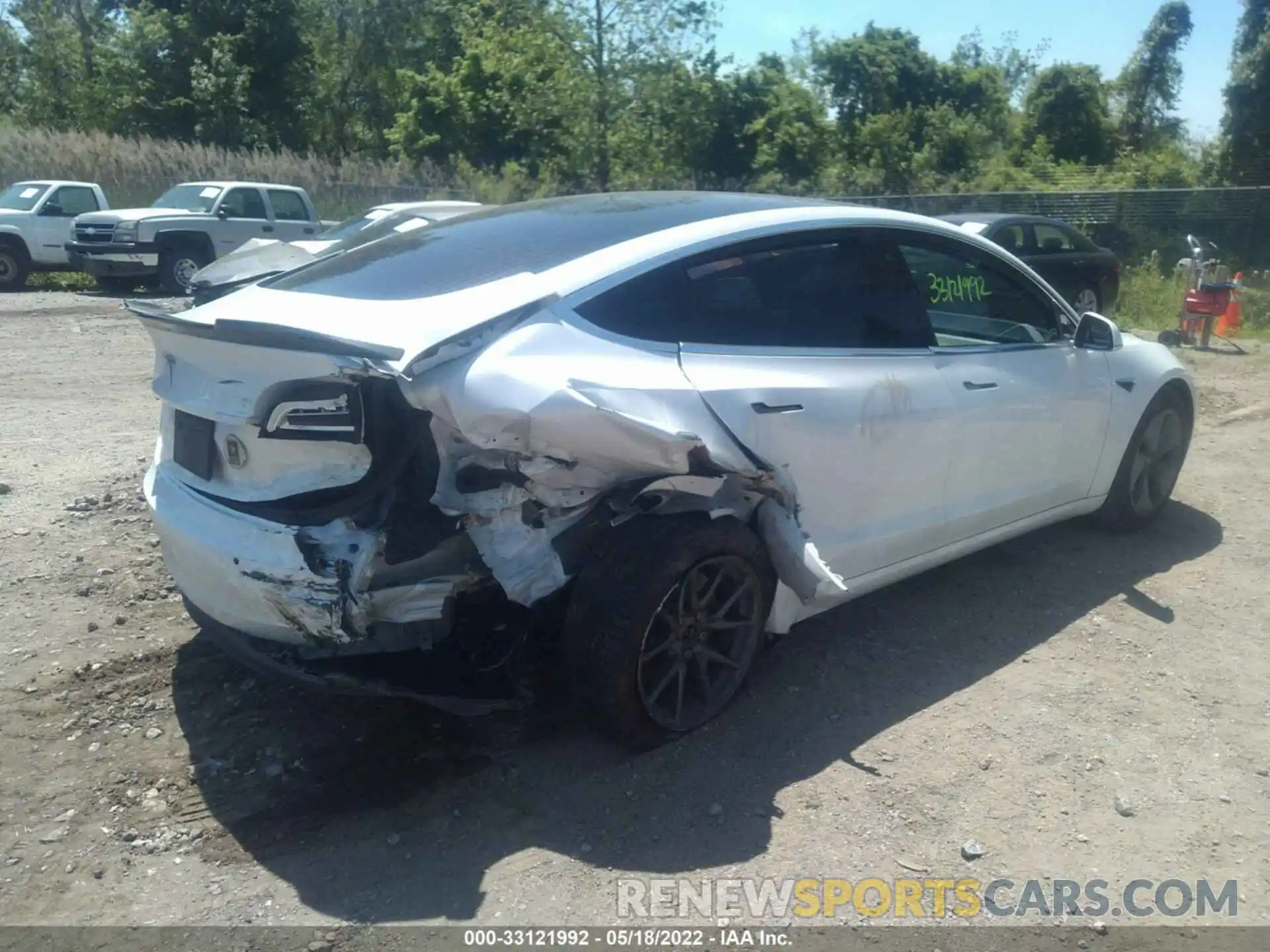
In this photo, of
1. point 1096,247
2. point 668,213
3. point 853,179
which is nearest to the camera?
point 668,213

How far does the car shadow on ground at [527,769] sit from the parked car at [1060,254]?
903 cm

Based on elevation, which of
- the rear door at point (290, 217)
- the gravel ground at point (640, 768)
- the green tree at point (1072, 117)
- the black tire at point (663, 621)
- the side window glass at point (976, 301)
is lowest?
the gravel ground at point (640, 768)

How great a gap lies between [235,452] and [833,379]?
204 cm

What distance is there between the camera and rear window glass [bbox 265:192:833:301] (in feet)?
12.3

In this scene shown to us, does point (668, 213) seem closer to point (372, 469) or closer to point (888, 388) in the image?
point (888, 388)

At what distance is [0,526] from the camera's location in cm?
547

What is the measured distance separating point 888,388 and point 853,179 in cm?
2558

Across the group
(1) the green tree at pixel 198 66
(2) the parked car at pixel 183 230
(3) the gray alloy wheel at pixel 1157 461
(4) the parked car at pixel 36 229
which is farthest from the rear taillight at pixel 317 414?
(1) the green tree at pixel 198 66

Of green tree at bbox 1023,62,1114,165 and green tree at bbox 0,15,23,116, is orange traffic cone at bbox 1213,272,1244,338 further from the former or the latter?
green tree at bbox 0,15,23,116

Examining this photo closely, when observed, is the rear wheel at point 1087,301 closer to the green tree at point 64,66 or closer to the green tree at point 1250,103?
the green tree at point 1250,103

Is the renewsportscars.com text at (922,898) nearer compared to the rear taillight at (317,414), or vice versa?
the renewsportscars.com text at (922,898)

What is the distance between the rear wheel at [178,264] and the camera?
17641 millimetres

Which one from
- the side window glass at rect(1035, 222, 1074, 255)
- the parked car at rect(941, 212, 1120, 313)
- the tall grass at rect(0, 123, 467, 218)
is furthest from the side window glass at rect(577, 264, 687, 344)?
the tall grass at rect(0, 123, 467, 218)

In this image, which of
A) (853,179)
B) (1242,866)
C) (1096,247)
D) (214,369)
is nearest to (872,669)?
(1242,866)
